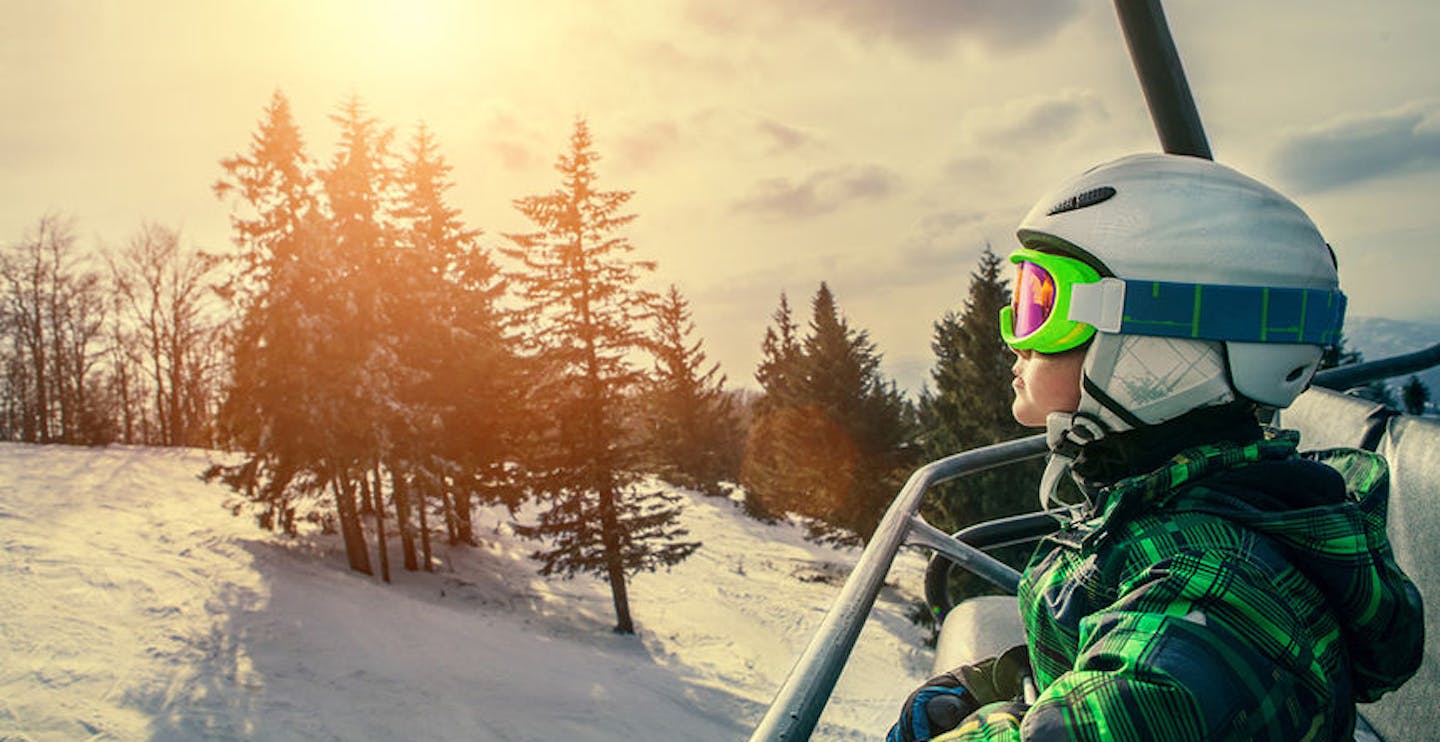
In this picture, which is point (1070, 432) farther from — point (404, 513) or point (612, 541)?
point (404, 513)

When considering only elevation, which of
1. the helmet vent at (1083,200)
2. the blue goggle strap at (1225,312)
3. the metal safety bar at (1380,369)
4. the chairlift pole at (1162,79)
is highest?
the chairlift pole at (1162,79)

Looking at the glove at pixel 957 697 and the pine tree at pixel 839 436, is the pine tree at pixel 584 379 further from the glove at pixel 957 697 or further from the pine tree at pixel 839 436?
the glove at pixel 957 697

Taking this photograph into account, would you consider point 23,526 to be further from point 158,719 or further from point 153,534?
point 158,719

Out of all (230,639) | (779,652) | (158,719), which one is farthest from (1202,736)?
(779,652)

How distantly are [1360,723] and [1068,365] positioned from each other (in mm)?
1844

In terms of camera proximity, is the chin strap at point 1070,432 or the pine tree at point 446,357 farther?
the pine tree at point 446,357

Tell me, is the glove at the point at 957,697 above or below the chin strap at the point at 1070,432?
below

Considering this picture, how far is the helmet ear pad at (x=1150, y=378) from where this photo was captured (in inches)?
57.7

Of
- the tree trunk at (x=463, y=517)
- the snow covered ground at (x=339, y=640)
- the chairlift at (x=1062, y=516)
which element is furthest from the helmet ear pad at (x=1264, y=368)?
the tree trunk at (x=463, y=517)

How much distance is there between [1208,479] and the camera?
1324mm


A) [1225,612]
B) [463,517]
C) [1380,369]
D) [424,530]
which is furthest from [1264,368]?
[463,517]

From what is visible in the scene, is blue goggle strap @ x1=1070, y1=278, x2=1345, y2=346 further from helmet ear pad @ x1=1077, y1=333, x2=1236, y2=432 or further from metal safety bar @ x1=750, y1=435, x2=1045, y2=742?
metal safety bar @ x1=750, y1=435, x2=1045, y2=742

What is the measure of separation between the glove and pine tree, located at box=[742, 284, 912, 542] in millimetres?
24196

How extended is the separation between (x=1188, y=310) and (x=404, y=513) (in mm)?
23968
